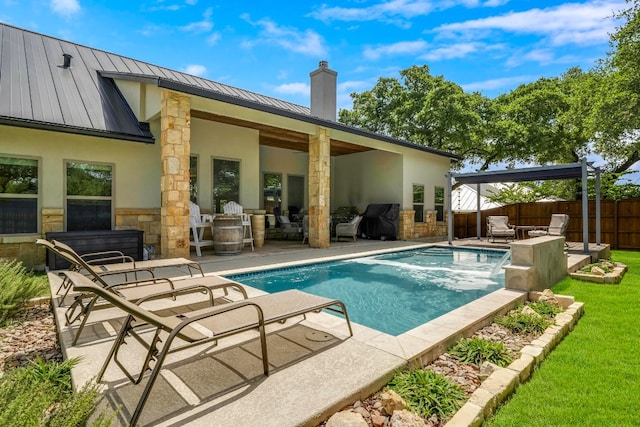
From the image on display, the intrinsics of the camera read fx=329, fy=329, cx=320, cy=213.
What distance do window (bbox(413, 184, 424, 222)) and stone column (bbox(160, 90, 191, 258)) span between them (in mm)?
9387

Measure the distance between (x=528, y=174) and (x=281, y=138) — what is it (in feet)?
26.0

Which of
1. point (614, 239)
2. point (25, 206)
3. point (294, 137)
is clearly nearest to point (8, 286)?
point (25, 206)

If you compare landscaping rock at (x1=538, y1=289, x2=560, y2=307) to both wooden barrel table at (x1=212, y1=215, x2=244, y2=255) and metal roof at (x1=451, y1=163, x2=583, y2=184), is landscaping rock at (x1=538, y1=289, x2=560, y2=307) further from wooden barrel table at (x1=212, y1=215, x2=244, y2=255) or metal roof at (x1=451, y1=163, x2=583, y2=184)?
wooden barrel table at (x1=212, y1=215, x2=244, y2=255)

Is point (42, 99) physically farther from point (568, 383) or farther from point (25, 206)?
point (568, 383)

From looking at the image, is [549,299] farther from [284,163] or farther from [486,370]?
[284,163]

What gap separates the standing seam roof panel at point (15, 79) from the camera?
6.10m

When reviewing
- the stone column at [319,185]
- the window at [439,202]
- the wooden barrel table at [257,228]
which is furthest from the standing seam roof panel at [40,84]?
the window at [439,202]

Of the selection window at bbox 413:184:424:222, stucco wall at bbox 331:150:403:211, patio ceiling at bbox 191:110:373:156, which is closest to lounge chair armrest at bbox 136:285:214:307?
patio ceiling at bbox 191:110:373:156

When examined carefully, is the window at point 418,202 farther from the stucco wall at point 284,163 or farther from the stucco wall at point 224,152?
the stucco wall at point 224,152

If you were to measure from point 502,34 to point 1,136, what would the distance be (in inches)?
624

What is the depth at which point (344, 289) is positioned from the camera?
5637 millimetres

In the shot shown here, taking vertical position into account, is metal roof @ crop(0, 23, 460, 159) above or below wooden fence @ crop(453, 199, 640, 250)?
above

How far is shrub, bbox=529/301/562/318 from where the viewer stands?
4031 mm

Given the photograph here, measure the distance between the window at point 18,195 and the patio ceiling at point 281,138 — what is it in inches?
142
